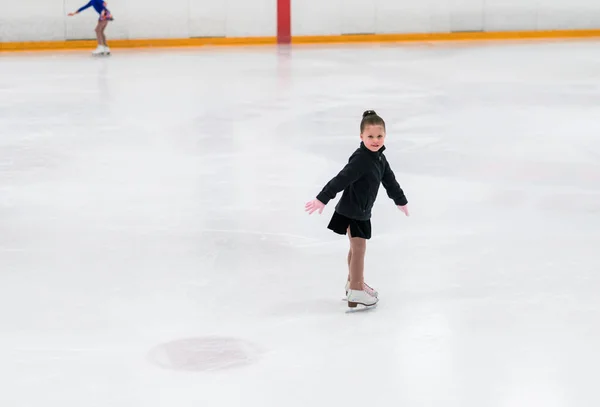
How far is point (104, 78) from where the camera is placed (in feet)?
47.0

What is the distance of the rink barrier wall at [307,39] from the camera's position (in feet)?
60.5

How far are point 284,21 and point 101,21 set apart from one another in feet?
12.0

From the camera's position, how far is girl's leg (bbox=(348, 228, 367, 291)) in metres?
4.81

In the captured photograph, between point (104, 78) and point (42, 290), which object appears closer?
point (42, 290)

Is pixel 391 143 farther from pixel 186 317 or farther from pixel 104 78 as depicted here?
pixel 104 78

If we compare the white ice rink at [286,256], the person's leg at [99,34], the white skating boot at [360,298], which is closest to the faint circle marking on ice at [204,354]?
the white ice rink at [286,256]

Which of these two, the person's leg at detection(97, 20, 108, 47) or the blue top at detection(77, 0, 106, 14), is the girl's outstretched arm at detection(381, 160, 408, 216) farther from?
the blue top at detection(77, 0, 106, 14)

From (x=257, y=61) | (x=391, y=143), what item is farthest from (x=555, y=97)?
(x=257, y=61)

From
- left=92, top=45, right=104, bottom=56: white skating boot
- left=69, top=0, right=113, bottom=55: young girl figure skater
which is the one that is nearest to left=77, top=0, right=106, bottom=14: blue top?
left=69, top=0, right=113, bottom=55: young girl figure skater

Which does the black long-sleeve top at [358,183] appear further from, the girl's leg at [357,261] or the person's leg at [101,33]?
the person's leg at [101,33]

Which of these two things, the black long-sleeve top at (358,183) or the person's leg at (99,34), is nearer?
the black long-sleeve top at (358,183)

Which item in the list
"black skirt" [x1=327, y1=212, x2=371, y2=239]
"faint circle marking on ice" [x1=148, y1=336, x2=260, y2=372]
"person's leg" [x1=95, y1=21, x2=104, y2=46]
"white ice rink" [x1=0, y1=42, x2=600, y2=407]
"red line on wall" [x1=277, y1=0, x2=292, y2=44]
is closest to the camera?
"white ice rink" [x1=0, y1=42, x2=600, y2=407]

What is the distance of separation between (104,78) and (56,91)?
1.42 meters

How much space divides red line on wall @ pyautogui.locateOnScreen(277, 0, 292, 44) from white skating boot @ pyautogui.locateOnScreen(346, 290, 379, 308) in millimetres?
14979
